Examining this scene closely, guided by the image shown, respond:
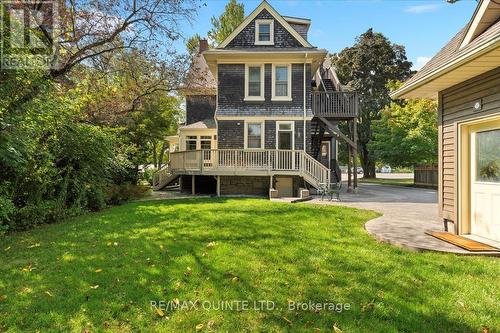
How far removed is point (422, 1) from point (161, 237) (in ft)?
35.7

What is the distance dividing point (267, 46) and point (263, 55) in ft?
2.95

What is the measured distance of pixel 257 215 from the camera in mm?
8547

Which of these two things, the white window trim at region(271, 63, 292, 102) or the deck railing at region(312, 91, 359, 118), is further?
the deck railing at region(312, 91, 359, 118)

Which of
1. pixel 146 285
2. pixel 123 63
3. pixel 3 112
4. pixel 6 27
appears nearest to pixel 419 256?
pixel 146 285

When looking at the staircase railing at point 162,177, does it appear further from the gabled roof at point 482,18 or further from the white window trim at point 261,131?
the gabled roof at point 482,18

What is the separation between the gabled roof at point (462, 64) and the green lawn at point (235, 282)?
3.18 meters

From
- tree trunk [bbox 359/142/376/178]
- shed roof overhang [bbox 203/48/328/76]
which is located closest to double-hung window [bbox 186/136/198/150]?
shed roof overhang [bbox 203/48/328/76]

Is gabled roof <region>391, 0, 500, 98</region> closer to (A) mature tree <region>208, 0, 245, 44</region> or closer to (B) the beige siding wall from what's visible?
(B) the beige siding wall

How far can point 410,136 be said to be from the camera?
71.8ft

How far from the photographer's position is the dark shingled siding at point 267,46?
15.4 m

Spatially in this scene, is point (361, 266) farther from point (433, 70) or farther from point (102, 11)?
point (102, 11)

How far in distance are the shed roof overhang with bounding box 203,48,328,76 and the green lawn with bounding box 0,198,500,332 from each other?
10.7 m

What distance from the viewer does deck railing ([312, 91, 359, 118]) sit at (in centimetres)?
1595

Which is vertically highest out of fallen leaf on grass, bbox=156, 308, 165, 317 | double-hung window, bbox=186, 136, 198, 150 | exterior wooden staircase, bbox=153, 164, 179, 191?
double-hung window, bbox=186, 136, 198, 150
